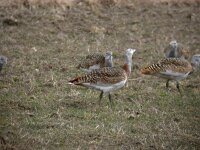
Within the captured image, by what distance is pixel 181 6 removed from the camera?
18.5m

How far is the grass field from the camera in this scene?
7.37 m

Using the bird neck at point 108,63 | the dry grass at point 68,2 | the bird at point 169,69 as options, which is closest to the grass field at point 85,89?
the dry grass at point 68,2

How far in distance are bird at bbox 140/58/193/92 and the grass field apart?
315 millimetres

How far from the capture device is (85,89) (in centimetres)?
980

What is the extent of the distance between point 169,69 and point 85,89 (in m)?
1.45

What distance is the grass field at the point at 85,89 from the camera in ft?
24.2

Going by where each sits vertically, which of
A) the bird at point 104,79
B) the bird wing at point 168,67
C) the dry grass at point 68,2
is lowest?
the dry grass at point 68,2

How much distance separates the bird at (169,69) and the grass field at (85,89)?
12.4 inches

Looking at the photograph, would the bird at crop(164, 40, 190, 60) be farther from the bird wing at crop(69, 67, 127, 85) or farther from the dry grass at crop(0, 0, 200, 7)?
the dry grass at crop(0, 0, 200, 7)

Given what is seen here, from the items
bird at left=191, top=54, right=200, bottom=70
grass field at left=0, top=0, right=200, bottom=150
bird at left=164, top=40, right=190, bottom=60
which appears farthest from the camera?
bird at left=164, top=40, right=190, bottom=60

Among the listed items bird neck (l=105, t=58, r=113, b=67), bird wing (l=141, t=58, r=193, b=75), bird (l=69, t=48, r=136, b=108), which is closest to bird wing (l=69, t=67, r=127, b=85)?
bird (l=69, t=48, r=136, b=108)

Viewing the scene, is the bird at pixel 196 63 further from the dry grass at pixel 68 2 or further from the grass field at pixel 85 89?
the dry grass at pixel 68 2

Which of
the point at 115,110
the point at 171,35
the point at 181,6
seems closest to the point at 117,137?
the point at 115,110

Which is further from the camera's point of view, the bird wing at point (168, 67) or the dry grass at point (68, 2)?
the dry grass at point (68, 2)
